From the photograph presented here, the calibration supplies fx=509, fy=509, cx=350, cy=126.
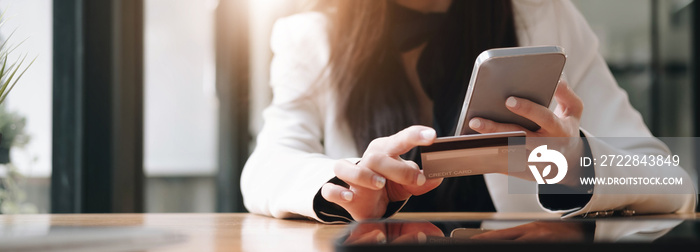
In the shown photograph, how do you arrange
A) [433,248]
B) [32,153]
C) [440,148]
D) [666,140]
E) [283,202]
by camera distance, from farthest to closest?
[666,140] → [32,153] → [283,202] → [440,148] → [433,248]

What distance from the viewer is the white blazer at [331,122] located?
74 cm

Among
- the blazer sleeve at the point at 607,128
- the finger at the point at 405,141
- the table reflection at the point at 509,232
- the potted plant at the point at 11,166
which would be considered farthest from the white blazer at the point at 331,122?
the potted plant at the point at 11,166

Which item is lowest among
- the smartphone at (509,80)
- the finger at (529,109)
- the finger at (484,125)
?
the finger at (484,125)

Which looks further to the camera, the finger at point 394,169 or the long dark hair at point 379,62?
the long dark hair at point 379,62

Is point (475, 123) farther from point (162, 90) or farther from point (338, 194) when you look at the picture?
point (162, 90)

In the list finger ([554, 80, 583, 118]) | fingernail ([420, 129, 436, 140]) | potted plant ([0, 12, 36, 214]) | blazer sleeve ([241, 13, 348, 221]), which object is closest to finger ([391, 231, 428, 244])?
fingernail ([420, 129, 436, 140])

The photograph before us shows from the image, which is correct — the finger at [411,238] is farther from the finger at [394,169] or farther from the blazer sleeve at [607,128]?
the blazer sleeve at [607,128]

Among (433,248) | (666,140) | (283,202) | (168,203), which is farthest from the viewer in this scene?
(666,140)

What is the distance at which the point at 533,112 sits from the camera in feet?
1.96

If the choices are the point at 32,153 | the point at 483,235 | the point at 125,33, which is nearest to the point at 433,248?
the point at 483,235

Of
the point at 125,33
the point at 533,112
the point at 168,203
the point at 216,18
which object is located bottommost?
the point at 168,203

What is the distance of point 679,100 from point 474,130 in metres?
2.73

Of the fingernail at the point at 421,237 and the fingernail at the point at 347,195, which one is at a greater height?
the fingernail at the point at 421,237

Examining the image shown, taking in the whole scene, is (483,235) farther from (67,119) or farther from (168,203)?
(168,203)
